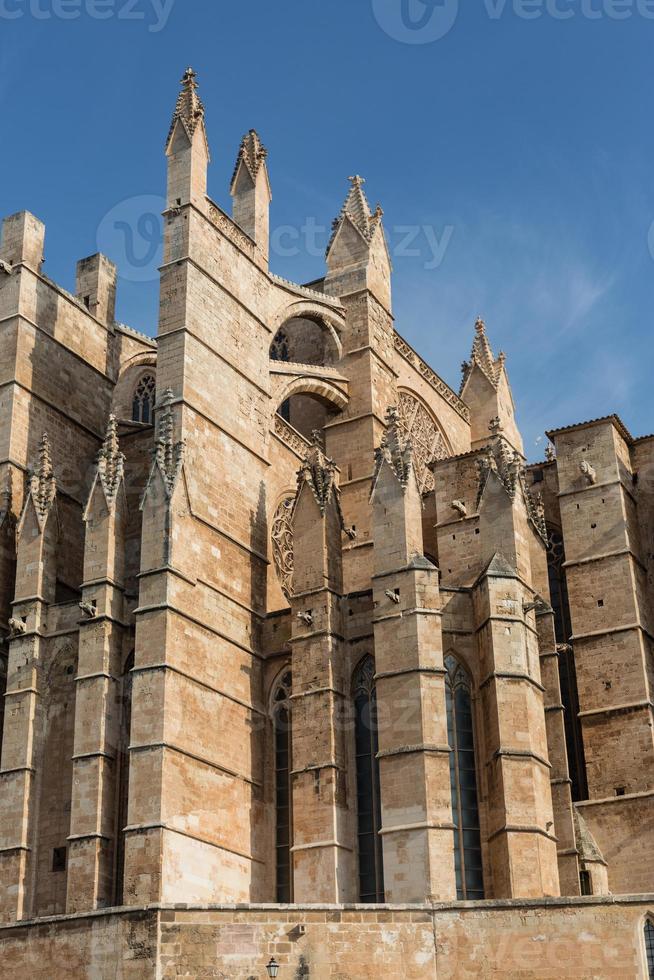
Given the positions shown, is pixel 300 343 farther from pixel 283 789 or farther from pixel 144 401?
pixel 283 789

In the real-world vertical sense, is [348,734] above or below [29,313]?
below

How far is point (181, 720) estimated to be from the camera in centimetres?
2148

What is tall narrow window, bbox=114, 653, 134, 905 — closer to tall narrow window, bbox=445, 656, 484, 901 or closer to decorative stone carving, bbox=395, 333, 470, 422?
tall narrow window, bbox=445, 656, 484, 901

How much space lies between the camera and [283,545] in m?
26.9

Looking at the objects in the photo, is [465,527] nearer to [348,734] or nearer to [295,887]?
[348,734]

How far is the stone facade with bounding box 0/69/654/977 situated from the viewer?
66.2 feet

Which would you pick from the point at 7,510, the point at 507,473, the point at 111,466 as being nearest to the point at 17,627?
the point at 7,510

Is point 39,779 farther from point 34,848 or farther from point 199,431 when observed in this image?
point 199,431

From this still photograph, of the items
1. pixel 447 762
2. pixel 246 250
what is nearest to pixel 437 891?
pixel 447 762

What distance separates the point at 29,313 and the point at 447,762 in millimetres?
12995

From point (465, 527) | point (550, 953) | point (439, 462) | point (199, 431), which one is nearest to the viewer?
point (550, 953)

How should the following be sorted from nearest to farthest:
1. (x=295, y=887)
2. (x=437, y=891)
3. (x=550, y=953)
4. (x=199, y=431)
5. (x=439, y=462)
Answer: (x=550, y=953), (x=437, y=891), (x=295, y=887), (x=199, y=431), (x=439, y=462)

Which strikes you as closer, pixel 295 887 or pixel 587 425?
pixel 295 887

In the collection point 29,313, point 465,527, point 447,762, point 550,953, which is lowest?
point 550,953
